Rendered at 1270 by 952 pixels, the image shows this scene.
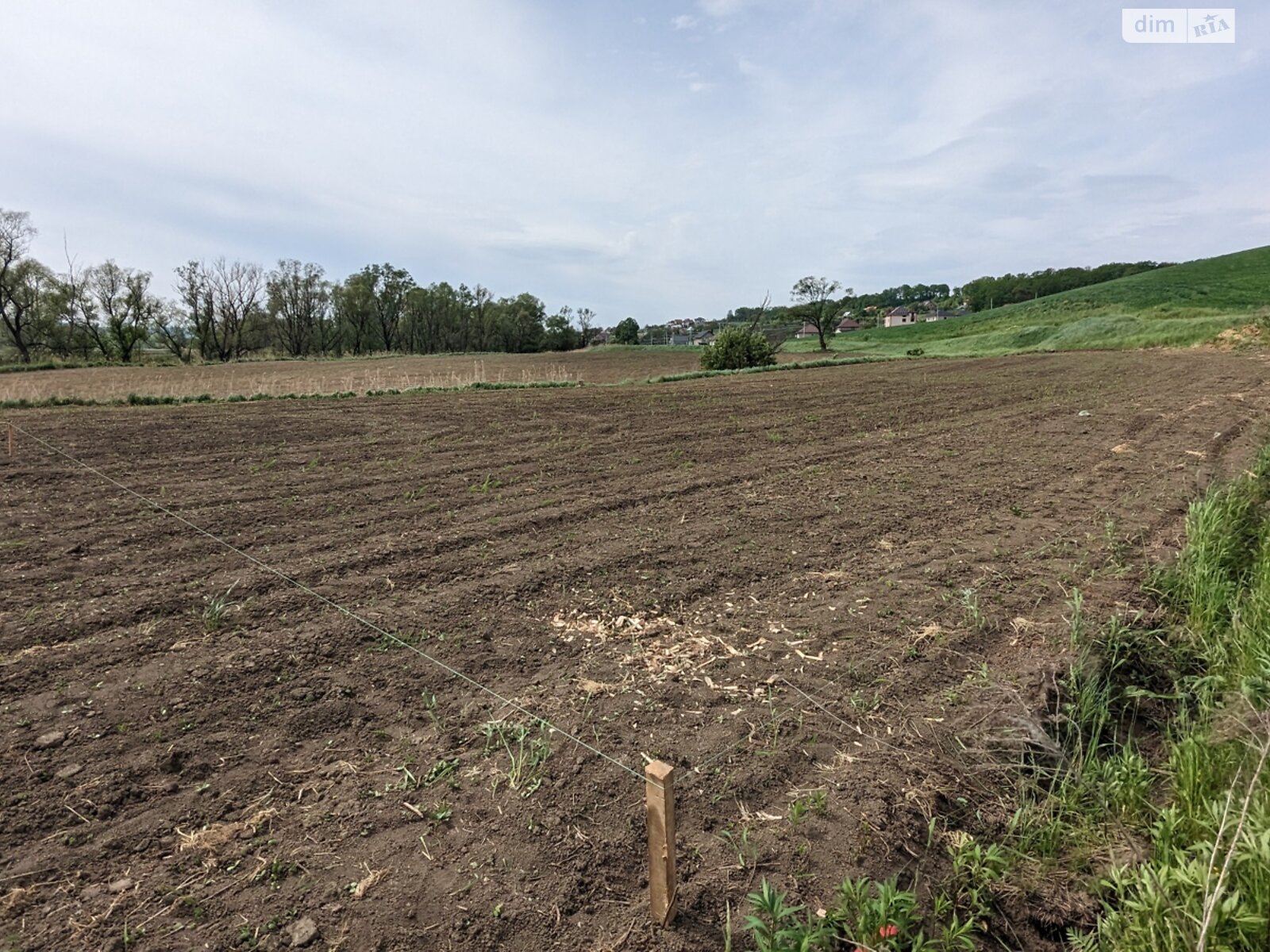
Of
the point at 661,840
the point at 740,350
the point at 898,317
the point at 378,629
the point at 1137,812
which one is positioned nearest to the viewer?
the point at 661,840

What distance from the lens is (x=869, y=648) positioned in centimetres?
370

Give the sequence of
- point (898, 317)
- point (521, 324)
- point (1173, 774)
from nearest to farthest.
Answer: point (1173, 774) → point (521, 324) → point (898, 317)

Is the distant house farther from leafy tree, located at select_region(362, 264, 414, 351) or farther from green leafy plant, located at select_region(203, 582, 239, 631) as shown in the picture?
green leafy plant, located at select_region(203, 582, 239, 631)

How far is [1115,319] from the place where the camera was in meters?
39.3

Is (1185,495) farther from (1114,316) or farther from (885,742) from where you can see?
(1114,316)

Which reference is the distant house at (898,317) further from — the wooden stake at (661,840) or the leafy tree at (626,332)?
the wooden stake at (661,840)

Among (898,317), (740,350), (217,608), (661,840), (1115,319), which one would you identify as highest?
(898,317)

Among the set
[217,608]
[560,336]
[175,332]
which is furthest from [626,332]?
[217,608]

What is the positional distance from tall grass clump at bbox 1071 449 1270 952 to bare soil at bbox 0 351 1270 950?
268 mm

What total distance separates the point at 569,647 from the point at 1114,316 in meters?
49.7

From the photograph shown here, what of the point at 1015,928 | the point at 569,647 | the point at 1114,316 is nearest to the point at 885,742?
the point at 1015,928

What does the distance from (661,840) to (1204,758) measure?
8.48ft

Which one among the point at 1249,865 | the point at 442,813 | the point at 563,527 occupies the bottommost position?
the point at 1249,865

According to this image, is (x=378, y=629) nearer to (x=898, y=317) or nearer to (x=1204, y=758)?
(x=1204, y=758)
